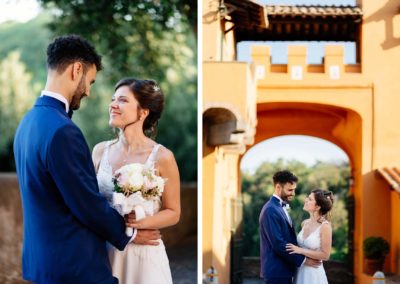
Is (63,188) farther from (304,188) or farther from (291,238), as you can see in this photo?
(304,188)

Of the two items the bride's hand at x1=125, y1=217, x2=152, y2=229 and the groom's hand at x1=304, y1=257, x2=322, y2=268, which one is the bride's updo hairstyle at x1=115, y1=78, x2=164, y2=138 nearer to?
the bride's hand at x1=125, y1=217, x2=152, y2=229

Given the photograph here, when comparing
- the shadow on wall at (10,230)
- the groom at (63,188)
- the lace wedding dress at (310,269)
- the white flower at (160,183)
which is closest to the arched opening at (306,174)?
the lace wedding dress at (310,269)

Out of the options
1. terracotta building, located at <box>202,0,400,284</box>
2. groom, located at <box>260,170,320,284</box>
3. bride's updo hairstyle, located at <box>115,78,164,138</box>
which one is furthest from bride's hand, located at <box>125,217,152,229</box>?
terracotta building, located at <box>202,0,400,284</box>

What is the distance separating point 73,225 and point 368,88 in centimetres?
207

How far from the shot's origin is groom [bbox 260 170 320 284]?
8.79 feet

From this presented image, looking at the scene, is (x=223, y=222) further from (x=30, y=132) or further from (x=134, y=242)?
(x=30, y=132)

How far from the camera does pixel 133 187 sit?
174 cm

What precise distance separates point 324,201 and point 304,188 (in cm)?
54

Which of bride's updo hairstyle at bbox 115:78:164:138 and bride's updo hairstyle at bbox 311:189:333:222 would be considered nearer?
bride's updo hairstyle at bbox 115:78:164:138

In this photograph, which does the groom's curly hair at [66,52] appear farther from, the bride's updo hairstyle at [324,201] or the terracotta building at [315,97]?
the terracotta building at [315,97]

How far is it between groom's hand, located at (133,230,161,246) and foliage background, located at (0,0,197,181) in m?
1.83

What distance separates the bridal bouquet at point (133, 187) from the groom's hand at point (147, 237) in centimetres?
6

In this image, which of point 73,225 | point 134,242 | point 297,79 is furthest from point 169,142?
point 73,225

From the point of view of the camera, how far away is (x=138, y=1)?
167 inches
